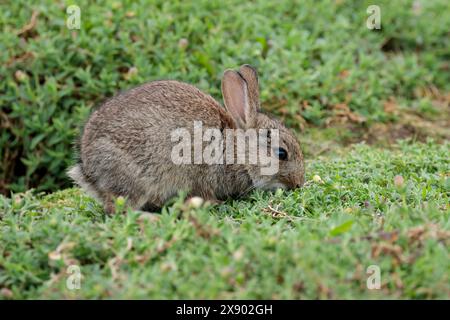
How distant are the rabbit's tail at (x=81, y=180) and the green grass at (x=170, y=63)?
5.29 ft

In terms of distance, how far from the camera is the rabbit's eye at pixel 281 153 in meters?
6.31

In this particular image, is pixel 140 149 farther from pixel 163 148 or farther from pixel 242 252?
pixel 242 252

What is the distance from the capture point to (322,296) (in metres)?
4.06

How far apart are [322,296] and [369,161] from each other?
10.1 ft

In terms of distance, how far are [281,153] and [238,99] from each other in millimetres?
615

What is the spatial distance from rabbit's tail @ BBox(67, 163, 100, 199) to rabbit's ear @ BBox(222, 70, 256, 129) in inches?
54.5

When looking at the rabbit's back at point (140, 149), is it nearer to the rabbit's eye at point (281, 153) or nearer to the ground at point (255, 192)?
the ground at point (255, 192)

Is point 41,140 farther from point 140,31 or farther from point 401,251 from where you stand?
point 401,251

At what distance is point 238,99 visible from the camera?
6.32 m

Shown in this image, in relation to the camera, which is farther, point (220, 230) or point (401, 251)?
point (220, 230)

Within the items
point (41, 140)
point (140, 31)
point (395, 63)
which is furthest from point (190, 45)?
point (395, 63)
